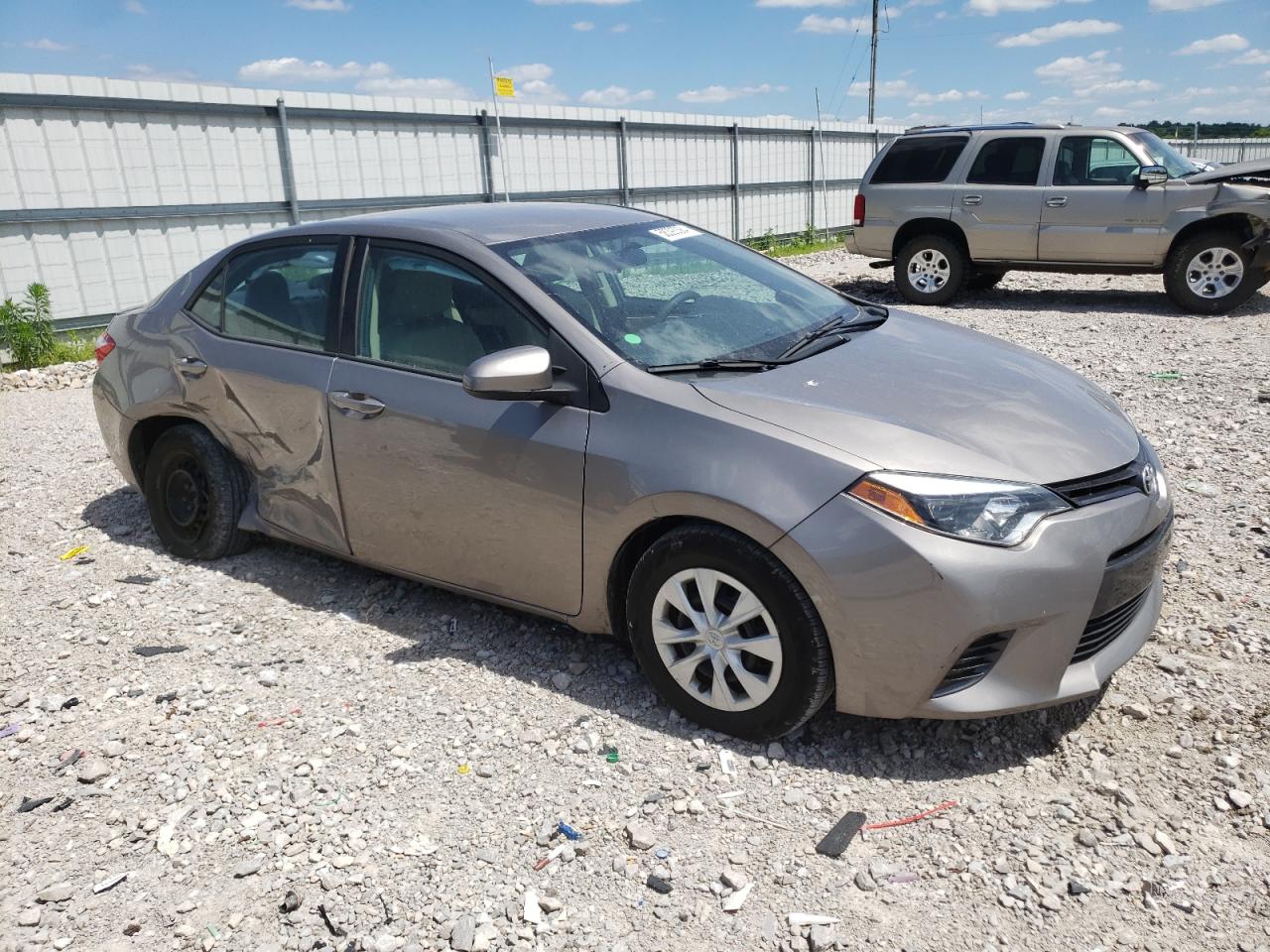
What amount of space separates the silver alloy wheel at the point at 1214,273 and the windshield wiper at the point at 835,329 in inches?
316

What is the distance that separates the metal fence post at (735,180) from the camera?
728 inches

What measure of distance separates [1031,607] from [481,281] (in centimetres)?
213

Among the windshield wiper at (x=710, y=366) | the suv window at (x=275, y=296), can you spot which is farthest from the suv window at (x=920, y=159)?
the windshield wiper at (x=710, y=366)

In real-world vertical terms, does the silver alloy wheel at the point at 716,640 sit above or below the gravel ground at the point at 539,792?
above

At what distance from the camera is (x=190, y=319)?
15.0 ft

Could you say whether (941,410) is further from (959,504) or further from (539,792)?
(539,792)

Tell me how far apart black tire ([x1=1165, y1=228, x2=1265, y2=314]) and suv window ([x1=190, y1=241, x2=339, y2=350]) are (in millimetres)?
9649

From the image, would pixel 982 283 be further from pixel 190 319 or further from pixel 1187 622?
pixel 190 319

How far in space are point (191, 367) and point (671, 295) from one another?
223 cm

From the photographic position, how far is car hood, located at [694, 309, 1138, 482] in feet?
9.32

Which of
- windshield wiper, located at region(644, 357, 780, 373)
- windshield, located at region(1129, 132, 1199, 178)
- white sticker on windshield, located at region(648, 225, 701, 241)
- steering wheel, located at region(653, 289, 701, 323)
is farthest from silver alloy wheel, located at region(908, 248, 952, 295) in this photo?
windshield wiper, located at region(644, 357, 780, 373)

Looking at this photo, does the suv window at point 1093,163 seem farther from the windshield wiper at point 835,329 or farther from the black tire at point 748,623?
the black tire at point 748,623

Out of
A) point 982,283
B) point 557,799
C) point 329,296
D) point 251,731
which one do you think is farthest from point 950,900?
point 982,283

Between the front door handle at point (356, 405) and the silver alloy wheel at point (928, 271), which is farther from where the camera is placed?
the silver alloy wheel at point (928, 271)
